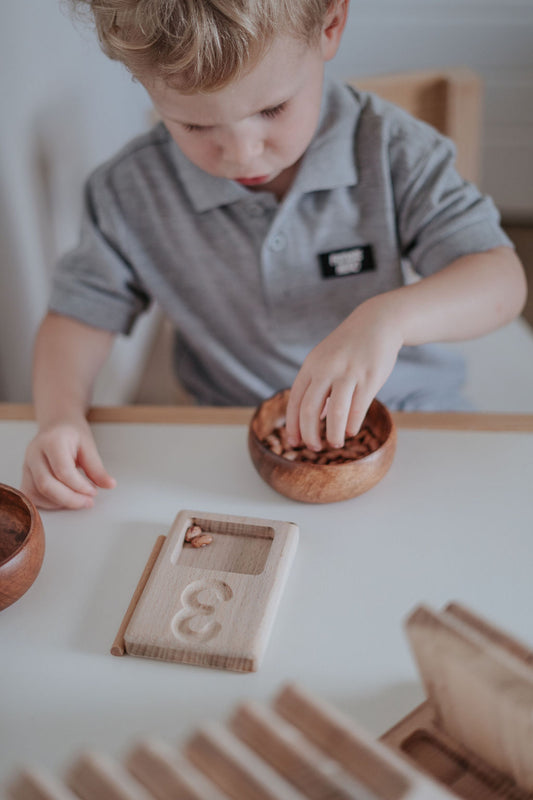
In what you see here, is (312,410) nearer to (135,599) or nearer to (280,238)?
(135,599)

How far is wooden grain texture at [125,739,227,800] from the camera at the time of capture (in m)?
0.34

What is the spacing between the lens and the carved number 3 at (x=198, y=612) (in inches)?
19.9

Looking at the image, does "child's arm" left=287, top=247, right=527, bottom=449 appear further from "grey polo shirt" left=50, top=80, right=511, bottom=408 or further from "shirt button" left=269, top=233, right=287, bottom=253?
"shirt button" left=269, top=233, right=287, bottom=253

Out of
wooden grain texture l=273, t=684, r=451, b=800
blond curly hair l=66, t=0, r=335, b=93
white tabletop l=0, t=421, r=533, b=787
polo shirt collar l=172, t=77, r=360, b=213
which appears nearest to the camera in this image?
wooden grain texture l=273, t=684, r=451, b=800

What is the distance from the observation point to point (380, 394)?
0.99 meters

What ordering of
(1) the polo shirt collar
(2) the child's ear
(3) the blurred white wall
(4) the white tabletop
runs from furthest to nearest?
(3) the blurred white wall → (1) the polo shirt collar → (2) the child's ear → (4) the white tabletop

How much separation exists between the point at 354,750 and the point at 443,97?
1.01 metres

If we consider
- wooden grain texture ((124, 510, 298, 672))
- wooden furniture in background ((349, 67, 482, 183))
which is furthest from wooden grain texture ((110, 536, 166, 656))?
wooden furniture in background ((349, 67, 482, 183))

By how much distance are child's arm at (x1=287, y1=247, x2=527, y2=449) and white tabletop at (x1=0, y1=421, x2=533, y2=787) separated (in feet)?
0.26

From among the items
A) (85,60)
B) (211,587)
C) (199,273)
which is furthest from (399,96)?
(211,587)

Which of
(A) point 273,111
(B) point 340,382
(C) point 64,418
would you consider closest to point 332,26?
(A) point 273,111

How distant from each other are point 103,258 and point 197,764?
0.67 m

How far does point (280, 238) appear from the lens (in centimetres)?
87

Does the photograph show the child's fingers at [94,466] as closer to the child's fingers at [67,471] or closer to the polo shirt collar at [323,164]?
the child's fingers at [67,471]
